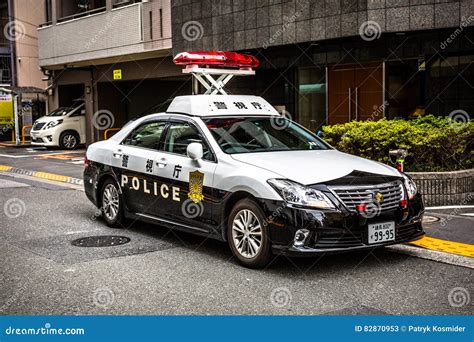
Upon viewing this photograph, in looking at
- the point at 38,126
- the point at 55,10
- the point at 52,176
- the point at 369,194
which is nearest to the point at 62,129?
the point at 38,126

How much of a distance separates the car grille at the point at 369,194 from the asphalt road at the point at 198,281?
67cm

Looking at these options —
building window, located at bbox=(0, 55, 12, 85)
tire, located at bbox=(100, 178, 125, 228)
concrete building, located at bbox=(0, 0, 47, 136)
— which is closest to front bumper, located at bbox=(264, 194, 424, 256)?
tire, located at bbox=(100, 178, 125, 228)

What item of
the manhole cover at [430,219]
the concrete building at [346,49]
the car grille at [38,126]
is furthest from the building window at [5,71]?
the manhole cover at [430,219]

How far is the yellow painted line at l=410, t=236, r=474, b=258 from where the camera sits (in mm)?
7371

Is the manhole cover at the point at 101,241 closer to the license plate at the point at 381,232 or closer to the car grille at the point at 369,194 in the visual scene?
the car grille at the point at 369,194

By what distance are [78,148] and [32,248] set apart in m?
20.3

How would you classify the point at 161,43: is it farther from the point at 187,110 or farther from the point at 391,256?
the point at 391,256

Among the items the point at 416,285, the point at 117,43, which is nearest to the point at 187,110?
the point at 416,285

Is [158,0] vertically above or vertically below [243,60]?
above

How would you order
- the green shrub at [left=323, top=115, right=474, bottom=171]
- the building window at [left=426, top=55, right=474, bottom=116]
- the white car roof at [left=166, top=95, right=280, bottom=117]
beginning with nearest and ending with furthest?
the white car roof at [left=166, top=95, right=280, bottom=117]
the green shrub at [left=323, top=115, right=474, bottom=171]
the building window at [left=426, top=55, right=474, bottom=116]

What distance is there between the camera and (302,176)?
6.64 m

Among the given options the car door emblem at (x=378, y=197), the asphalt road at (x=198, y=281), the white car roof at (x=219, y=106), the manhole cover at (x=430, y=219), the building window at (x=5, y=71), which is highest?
the building window at (x=5, y=71)

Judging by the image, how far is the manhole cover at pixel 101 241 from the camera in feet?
26.7

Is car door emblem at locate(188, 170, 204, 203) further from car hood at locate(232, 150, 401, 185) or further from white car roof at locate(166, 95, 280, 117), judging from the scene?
white car roof at locate(166, 95, 280, 117)
